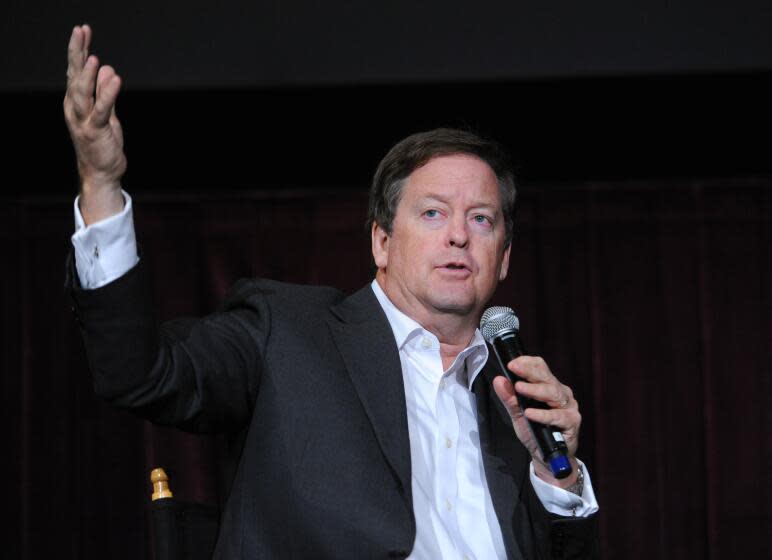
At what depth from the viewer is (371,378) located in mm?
1686

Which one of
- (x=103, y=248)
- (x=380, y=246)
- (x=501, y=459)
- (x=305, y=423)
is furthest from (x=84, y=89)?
(x=501, y=459)

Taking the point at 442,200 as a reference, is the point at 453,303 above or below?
below

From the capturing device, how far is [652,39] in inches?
114

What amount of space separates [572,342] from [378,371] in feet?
6.17

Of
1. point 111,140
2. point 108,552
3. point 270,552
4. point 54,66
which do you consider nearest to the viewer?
point 111,140

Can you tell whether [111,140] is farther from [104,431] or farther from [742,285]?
[742,285]

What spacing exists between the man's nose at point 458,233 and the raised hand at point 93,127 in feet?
2.29

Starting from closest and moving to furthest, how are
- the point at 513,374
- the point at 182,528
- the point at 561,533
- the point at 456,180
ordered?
1. the point at 513,374
2. the point at 182,528
3. the point at 561,533
4. the point at 456,180

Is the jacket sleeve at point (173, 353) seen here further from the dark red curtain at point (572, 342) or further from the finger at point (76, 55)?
the dark red curtain at point (572, 342)

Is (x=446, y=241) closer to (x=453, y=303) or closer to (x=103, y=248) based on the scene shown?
(x=453, y=303)

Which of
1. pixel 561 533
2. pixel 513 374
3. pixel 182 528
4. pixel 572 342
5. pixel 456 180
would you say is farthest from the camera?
pixel 572 342

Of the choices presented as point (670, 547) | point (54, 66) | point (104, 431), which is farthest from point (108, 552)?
point (670, 547)

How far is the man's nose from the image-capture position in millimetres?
1831

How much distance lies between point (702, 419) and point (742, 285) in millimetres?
476
